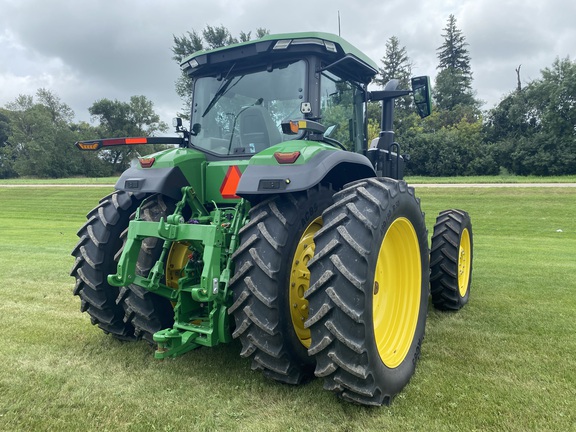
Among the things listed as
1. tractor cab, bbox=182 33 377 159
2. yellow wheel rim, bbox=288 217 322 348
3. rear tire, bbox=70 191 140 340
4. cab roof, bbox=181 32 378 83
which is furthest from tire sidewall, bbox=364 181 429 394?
rear tire, bbox=70 191 140 340

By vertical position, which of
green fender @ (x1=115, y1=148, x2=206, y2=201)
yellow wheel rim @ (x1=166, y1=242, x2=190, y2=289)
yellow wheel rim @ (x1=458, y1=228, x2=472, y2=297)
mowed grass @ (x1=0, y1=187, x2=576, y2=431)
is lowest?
mowed grass @ (x1=0, y1=187, x2=576, y2=431)

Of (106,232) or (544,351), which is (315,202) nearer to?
(106,232)

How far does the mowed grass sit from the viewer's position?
2.41 m

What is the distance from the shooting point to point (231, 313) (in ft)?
8.68

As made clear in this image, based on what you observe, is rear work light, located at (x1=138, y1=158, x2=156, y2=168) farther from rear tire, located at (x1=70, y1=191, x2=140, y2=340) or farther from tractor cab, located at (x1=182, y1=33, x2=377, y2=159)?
tractor cab, located at (x1=182, y1=33, x2=377, y2=159)

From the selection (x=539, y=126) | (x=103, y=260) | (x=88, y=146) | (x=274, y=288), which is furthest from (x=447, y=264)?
(x=539, y=126)

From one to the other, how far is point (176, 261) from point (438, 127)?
145 feet

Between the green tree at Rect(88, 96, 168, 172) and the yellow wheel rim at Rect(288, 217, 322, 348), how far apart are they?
1980 inches

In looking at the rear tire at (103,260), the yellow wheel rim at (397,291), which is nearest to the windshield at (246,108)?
the rear tire at (103,260)

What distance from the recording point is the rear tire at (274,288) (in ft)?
8.42

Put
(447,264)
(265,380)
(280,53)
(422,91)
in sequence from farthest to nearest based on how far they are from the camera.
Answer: (447,264) → (422,91) → (280,53) → (265,380)

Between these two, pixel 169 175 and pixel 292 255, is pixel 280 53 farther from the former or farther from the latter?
pixel 292 255

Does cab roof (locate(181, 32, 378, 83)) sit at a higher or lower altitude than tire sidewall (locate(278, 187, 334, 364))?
higher

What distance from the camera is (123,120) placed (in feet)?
168
